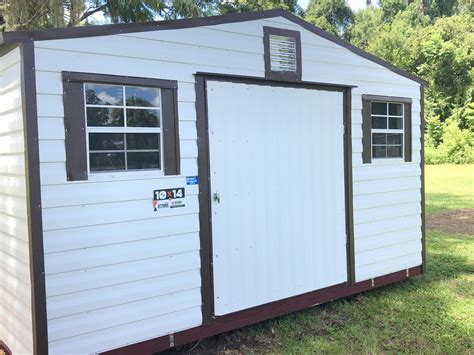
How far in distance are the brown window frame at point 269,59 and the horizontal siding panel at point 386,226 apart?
1.68 m

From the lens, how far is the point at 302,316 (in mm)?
4703

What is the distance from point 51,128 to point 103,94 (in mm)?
461

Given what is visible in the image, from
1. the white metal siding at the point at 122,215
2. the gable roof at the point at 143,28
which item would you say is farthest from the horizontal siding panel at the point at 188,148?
the gable roof at the point at 143,28

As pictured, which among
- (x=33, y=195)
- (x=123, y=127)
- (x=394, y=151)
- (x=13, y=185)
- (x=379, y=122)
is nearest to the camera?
(x=33, y=195)

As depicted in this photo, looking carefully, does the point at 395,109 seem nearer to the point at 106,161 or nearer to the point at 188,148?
the point at 188,148

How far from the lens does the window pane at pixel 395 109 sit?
18.2 feet

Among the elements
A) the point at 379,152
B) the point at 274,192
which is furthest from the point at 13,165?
the point at 379,152

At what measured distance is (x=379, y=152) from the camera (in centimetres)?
539

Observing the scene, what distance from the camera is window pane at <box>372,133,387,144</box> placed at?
5320 mm

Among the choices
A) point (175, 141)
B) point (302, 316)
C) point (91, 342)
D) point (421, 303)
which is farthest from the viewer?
point (421, 303)

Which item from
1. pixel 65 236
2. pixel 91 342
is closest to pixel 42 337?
pixel 91 342

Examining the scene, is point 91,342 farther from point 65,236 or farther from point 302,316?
point 302,316

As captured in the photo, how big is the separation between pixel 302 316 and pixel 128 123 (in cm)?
248

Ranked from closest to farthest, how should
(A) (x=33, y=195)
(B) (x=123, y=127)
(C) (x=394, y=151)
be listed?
(A) (x=33, y=195)
(B) (x=123, y=127)
(C) (x=394, y=151)
